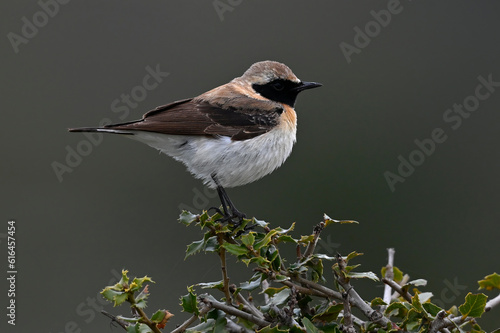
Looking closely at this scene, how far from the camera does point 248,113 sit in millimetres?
3768

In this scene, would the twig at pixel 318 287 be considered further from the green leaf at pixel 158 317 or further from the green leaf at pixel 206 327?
the green leaf at pixel 158 317

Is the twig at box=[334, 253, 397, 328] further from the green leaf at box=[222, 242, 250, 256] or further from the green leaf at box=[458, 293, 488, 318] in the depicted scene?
the green leaf at box=[222, 242, 250, 256]

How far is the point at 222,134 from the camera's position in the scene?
142 inches

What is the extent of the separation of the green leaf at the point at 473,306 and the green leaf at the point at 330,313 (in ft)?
1.26

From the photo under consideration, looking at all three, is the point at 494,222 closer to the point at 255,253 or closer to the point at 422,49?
the point at 422,49

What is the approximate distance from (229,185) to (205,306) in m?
1.70

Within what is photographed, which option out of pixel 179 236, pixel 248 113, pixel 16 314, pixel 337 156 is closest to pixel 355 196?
pixel 337 156

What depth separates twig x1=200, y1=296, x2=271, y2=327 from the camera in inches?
71.9

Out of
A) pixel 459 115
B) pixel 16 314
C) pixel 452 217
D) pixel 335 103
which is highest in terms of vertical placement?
Answer: pixel 16 314

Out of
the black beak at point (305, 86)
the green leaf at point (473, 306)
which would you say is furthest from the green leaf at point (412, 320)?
the black beak at point (305, 86)

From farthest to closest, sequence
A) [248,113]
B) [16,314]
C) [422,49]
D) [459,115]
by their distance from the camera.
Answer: [422,49]
[459,115]
[16,314]
[248,113]

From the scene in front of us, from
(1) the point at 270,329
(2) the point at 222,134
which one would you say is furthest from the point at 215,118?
(1) the point at 270,329

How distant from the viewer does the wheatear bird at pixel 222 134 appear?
347 centimetres

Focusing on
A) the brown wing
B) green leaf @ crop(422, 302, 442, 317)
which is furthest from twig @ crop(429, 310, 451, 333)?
the brown wing
